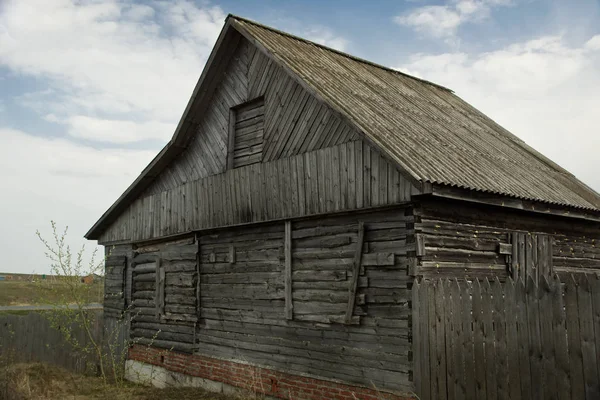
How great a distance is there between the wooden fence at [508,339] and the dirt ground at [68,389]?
191 inches

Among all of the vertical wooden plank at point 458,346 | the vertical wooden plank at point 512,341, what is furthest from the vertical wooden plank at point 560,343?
the vertical wooden plank at point 458,346

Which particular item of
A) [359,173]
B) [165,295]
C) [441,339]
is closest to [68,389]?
[165,295]

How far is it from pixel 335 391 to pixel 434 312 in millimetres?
2934

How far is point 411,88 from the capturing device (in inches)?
591

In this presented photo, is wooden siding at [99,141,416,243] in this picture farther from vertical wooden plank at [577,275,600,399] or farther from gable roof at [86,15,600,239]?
vertical wooden plank at [577,275,600,399]

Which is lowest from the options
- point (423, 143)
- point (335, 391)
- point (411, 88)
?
point (335, 391)

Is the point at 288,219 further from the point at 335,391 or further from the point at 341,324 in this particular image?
the point at 335,391

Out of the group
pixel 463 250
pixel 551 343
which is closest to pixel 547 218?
pixel 463 250

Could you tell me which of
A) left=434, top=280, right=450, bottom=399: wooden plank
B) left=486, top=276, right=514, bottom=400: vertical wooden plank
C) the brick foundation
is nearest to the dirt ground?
the brick foundation

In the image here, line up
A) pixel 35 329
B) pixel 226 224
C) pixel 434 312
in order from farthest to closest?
1. pixel 35 329
2. pixel 226 224
3. pixel 434 312

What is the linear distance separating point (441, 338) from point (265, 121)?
5815mm

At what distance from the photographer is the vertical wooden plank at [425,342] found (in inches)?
283

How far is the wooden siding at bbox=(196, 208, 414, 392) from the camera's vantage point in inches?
334

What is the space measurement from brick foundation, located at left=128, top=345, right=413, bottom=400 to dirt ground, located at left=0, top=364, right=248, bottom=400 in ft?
1.12
